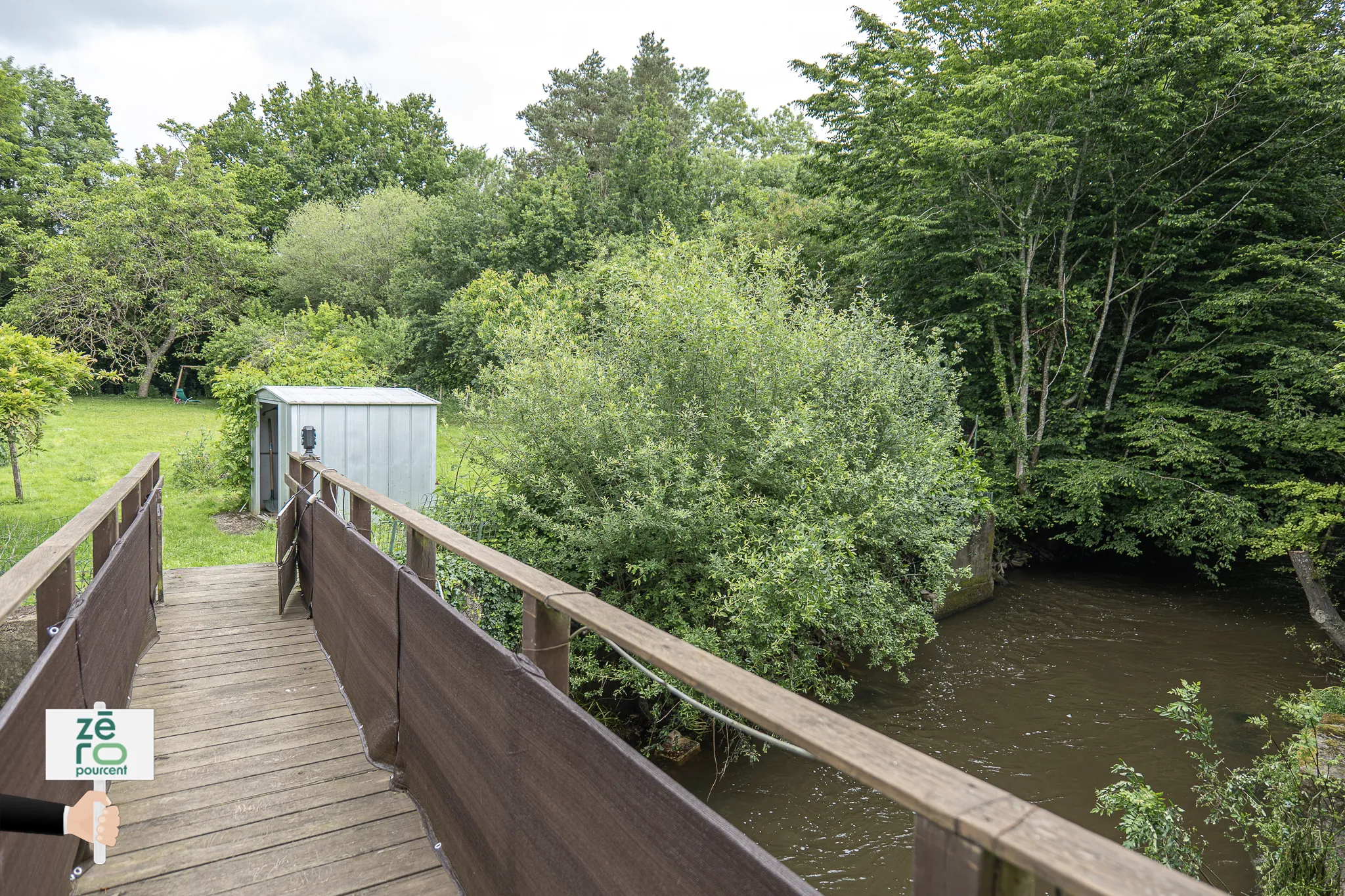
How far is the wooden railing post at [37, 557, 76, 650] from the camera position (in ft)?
6.47

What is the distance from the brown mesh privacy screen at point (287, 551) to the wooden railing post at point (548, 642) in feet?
11.9

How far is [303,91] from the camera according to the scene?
3241cm

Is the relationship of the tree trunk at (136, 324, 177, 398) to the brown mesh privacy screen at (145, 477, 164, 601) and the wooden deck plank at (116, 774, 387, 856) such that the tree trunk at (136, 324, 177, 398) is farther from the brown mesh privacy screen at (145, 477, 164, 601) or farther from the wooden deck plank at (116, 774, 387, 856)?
the wooden deck plank at (116, 774, 387, 856)

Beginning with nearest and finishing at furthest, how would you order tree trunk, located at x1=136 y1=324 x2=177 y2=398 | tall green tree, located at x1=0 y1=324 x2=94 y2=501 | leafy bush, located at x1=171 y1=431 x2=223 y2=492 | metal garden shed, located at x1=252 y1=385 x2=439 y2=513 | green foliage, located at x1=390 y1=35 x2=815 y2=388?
tall green tree, located at x1=0 y1=324 x2=94 y2=501
metal garden shed, located at x1=252 y1=385 x2=439 y2=513
leafy bush, located at x1=171 y1=431 x2=223 y2=492
green foliage, located at x1=390 y1=35 x2=815 y2=388
tree trunk, located at x1=136 y1=324 x2=177 y2=398

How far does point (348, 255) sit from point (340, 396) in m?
17.2

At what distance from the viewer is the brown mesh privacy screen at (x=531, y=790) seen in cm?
111

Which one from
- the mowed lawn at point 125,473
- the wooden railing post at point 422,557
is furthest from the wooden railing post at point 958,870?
the mowed lawn at point 125,473

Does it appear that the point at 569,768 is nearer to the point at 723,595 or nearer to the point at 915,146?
the point at 723,595

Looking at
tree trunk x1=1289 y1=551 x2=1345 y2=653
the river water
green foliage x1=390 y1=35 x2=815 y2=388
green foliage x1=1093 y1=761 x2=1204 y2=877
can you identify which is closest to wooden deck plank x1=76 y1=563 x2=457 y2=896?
the river water

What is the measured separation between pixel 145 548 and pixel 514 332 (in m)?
3.29

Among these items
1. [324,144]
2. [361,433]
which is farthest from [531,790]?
[324,144]

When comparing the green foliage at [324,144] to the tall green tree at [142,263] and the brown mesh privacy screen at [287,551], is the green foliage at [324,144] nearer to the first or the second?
the tall green tree at [142,263]

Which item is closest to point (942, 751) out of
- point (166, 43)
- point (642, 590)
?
point (642, 590)

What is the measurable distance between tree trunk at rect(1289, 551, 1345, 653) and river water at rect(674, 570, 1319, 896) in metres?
0.44
